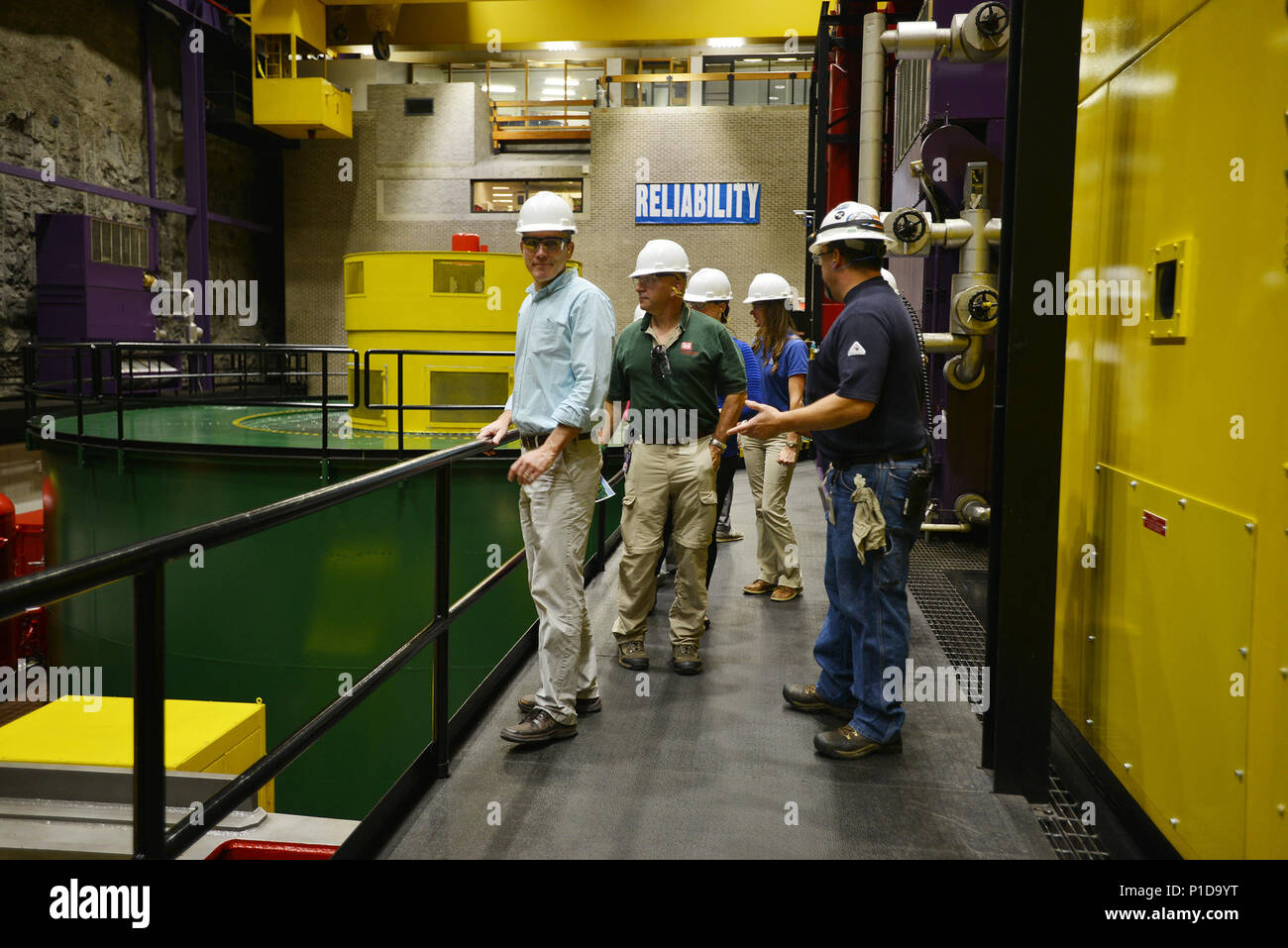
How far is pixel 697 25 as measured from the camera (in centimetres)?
1888

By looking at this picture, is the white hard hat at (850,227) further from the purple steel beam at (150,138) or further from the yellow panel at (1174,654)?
the purple steel beam at (150,138)

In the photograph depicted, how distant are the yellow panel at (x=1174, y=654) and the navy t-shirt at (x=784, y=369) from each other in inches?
99.1

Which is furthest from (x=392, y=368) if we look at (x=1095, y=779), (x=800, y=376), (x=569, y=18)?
(x=569, y=18)

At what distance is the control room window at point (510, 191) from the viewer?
20.5 meters

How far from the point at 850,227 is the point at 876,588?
4.29ft

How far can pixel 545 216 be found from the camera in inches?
131

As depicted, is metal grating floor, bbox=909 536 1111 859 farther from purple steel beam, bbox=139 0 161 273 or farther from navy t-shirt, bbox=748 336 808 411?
purple steel beam, bbox=139 0 161 273

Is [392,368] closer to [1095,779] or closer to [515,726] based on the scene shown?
[515,726]

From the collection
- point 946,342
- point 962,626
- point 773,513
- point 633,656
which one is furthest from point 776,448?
point 633,656

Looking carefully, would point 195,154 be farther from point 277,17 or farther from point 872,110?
point 872,110

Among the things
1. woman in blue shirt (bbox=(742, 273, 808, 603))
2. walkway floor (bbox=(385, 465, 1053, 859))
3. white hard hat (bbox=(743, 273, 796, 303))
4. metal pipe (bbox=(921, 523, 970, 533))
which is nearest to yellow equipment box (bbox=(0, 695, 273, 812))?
walkway floor (bbox=(385, 465, 1053, 859))

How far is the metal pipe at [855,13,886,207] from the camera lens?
34.4ft

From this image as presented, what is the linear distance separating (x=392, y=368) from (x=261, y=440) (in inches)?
74.4

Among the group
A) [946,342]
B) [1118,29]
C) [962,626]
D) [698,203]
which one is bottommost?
[962,626]
